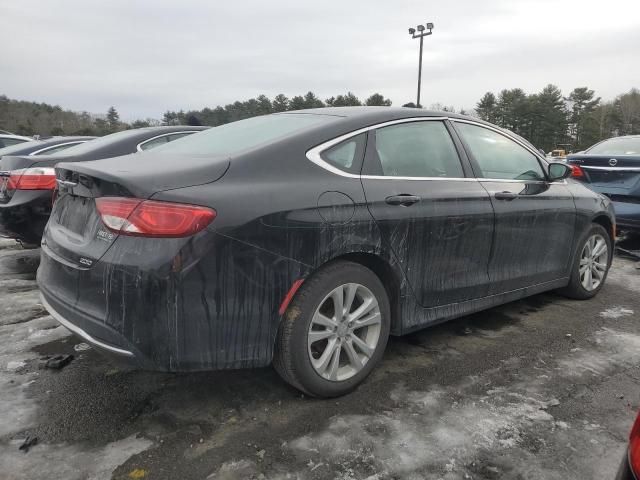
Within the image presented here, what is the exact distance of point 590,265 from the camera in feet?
14.5

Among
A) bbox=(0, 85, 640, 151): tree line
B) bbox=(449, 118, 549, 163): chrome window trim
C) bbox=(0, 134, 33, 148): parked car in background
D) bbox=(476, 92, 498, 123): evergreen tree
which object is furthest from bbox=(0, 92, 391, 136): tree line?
bbox=(449, 118, 549, 163): chrome window trim

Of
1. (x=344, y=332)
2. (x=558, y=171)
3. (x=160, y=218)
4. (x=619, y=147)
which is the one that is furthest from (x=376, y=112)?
(x=619, y=147)

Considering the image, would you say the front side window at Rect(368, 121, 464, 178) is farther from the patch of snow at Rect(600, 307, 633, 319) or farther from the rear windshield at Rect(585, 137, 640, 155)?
the rear windshield at Rect(585, 137, 640, 155)

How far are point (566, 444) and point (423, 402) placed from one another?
69 cm

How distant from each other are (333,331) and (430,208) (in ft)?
3.08

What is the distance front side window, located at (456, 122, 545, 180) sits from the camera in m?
3.39

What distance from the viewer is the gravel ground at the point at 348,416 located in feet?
6.85

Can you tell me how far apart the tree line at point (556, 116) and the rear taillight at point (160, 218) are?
6359cm

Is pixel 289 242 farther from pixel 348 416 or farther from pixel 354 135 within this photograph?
pixel 348 416

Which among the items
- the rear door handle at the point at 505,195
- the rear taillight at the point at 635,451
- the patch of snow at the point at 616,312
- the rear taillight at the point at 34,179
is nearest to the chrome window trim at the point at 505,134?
the rear door handle at the point at 505,195

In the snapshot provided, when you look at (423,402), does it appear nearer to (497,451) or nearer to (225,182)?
(497,451)

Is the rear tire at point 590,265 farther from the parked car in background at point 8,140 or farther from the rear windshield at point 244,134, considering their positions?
the parked car in background at point 8,140

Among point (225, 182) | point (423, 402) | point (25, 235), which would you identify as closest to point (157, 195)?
point (225, 182)

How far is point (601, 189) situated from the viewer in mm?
6164
